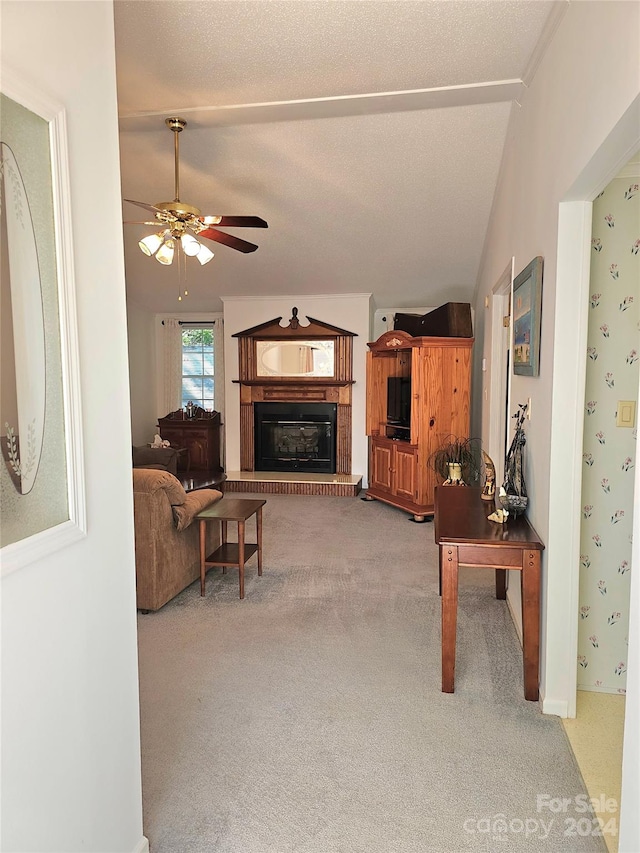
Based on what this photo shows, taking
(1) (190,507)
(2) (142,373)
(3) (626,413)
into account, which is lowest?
(1) (190,507)

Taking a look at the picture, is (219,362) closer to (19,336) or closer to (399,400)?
(399,400)

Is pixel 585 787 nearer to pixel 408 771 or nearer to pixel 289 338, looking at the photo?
pixel 408 771

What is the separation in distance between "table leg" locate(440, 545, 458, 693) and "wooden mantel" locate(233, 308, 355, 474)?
15.4ft

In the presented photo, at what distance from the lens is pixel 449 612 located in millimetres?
2588

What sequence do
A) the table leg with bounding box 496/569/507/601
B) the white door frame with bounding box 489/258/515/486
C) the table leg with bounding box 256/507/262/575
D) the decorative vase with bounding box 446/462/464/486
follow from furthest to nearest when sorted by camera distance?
the decorative vase with bounding box 446/462/464/486
the white door frame with bounding box 489/258/515/486
the table leg with bounding box 256/507/262/575
the table leg with bounding box 496/569/507/601

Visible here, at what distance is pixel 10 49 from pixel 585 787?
2.65 m

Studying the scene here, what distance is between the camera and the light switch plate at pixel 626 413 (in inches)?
99.2

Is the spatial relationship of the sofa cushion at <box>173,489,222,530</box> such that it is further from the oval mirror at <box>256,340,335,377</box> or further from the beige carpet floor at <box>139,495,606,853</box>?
the oval mirror at <box>256,340,335,377</box>

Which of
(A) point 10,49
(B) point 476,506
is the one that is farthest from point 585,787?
(A) point 10,49

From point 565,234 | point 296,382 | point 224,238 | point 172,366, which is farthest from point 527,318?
point 172,366

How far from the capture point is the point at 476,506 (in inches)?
127

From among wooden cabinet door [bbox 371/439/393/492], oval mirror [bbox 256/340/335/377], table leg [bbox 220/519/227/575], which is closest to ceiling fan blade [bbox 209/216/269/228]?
table leg [bbox 220/519/227/575]

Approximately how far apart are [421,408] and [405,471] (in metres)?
0.71

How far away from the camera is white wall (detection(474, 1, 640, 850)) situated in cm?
175
